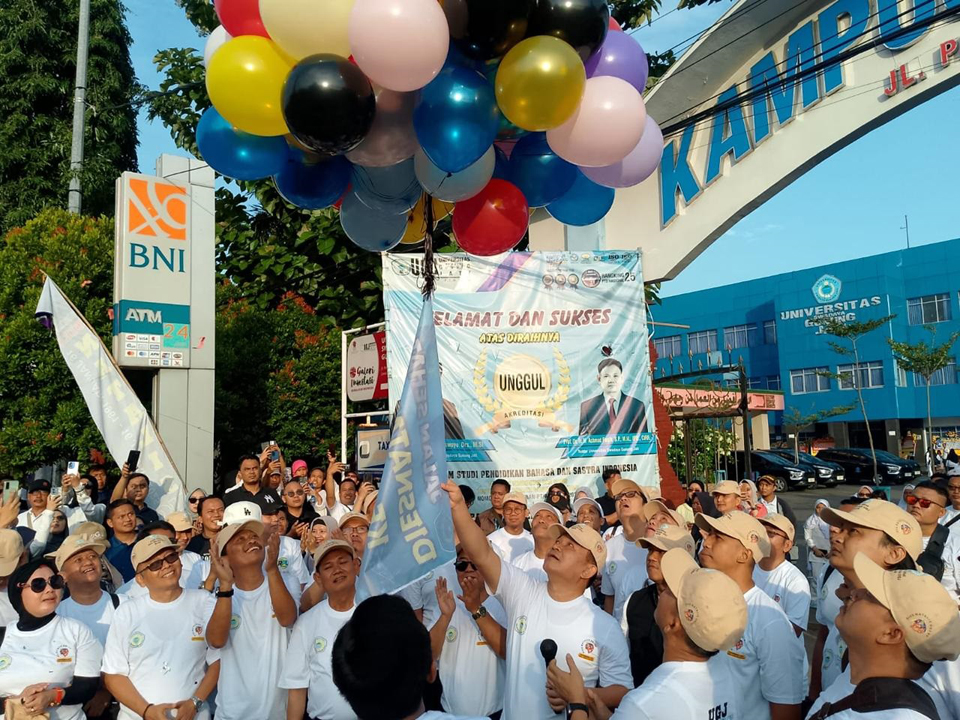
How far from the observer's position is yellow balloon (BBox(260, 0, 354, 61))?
3.40m

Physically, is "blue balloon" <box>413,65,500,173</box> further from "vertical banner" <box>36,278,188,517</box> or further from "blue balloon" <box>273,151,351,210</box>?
"vertical banner" <box>36,278,188,517</box>

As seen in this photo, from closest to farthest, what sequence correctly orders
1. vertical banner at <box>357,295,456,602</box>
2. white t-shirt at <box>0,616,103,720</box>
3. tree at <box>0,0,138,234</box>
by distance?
vertical banner at <box>357,295,456,602</box>
white t-shirt at <box>0,616,103,720</box>
tree at <box>0,0,138,234</box>

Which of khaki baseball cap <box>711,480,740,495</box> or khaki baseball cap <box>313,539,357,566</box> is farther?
khaki baseball cap <box>711,480,740,495</box>

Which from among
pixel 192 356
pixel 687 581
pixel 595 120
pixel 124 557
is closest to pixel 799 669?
pixel 687 581

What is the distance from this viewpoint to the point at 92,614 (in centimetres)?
413

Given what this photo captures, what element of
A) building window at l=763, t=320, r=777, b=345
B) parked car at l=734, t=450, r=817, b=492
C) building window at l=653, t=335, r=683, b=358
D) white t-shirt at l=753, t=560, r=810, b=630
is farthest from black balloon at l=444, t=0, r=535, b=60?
building window at l=653, t=335, r=683, b=358

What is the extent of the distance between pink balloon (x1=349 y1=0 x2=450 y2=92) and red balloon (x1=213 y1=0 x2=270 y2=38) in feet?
2.25

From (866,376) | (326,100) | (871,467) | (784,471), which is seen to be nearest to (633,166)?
(326,100)

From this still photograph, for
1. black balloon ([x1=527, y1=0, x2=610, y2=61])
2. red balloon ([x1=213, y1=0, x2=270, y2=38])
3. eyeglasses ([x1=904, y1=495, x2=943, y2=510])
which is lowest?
eyeglasses ([x1=904, y1=495, x2=943, y2=510])

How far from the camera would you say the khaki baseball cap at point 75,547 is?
13.3 feet

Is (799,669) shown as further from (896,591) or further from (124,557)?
(124,557)

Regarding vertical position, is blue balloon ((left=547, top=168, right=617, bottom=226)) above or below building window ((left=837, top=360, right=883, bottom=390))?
below

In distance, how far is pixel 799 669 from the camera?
3074mm

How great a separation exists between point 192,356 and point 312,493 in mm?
2975
